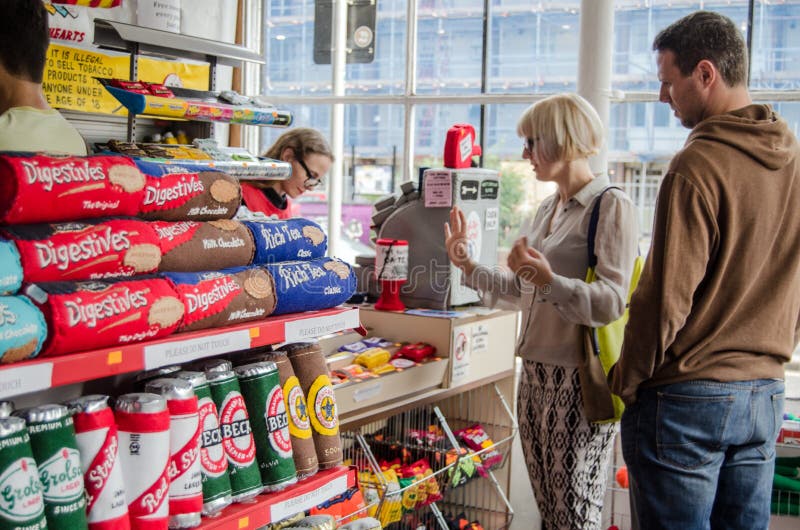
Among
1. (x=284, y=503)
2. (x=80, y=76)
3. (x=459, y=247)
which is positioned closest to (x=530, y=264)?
(x=459, y=247)

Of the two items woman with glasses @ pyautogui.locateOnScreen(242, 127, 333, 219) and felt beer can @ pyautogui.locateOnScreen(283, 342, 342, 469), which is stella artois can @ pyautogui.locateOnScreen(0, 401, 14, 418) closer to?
felt beer can @ pyautogui.locateOnScreen(283, 342, 342, 469)

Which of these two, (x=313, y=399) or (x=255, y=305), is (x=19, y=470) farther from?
(x=313, y=399)

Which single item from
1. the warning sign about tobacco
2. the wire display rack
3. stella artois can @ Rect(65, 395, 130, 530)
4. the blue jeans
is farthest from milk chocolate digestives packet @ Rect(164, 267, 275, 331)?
the warning sign about tobacco

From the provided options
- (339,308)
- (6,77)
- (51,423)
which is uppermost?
(6,77)

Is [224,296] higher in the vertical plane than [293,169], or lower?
lower

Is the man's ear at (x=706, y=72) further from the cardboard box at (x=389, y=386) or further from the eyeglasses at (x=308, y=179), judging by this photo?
the eyeglasses at (x=308, y=179)

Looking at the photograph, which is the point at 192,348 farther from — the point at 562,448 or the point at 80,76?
the point at 80,76

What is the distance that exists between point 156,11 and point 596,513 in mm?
4103

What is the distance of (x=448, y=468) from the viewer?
151 inches

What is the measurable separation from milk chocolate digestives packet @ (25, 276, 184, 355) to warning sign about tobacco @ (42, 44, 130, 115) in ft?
12.6

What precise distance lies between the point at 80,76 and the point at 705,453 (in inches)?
179

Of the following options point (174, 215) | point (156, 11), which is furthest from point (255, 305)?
point (156, 11)

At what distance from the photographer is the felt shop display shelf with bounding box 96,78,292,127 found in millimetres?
2678

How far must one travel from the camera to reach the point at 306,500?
6.93 feet
